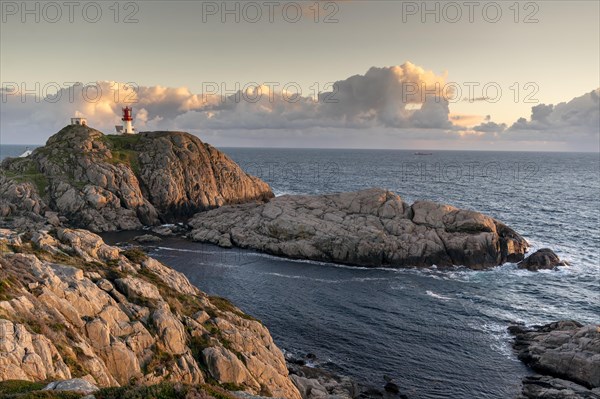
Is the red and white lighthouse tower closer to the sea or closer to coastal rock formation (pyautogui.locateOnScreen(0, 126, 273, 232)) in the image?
coastal rock formation (pyautogui.locateOnScreen(0, 126, 273, 232))

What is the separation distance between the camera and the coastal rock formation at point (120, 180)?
106m

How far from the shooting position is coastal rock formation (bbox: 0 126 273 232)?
347 ft

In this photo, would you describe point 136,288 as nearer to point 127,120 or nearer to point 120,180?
point 120,180

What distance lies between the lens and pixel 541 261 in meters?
85.0

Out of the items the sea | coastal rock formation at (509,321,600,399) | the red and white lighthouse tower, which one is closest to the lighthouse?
the red and white lighthouse tower

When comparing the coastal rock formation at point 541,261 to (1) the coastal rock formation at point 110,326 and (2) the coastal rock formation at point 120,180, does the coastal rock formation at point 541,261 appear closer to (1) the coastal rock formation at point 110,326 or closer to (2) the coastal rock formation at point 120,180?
(1) the coastal rock formation at point 110,326

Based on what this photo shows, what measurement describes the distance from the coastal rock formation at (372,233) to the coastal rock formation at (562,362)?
102ft

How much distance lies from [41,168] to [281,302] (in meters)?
91.0

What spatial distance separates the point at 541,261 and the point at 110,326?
83037 mm

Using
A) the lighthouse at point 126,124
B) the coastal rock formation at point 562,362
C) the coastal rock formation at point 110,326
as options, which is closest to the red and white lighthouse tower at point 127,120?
the lighthouse at point 126,124

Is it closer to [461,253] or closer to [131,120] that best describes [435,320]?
[461,253]

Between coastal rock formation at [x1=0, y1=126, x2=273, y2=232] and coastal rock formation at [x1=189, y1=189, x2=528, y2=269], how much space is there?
21079 mm

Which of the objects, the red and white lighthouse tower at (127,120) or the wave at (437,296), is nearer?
the wave at (437,296)

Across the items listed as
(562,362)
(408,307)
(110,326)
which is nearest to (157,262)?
(110,326)
